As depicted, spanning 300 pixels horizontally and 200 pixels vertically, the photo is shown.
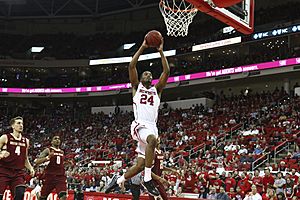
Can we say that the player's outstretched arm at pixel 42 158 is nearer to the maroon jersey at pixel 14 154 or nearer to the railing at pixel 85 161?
the maroon jersey at pixel 14 154

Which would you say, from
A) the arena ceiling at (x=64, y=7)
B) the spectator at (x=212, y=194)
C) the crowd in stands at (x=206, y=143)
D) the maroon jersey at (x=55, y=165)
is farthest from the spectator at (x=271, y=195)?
the arena ceiling at (x=64, y=7)

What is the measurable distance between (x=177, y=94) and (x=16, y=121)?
2863 centimetres

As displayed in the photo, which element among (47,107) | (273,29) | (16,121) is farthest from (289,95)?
(47,107)

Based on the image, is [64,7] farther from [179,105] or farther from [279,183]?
[279,183]

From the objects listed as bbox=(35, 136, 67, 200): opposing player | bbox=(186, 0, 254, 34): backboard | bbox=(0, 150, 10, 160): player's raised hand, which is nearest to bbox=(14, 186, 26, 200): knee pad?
bbox=(0, 150, 10, 160): player's raised hand

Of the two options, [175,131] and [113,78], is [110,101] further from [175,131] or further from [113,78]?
[175,131]

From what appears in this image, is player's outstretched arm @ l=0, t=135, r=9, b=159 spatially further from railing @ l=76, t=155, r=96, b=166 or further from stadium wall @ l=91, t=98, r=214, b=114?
stadium wall @ l=91, t=98, r=214, b=114

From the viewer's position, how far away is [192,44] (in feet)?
106

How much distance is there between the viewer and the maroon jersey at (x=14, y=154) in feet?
26.4

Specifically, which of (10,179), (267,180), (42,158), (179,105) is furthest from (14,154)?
(179,105)

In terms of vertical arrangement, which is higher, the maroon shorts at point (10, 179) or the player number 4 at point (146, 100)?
the player number 4 at point (146, 100)

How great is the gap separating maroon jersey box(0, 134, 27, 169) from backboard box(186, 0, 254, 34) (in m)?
4.26

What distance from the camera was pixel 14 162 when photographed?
8.10 metres

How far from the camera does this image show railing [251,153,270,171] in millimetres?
17797
